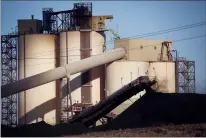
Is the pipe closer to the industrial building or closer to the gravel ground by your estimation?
the industrial building

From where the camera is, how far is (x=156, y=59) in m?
35.2

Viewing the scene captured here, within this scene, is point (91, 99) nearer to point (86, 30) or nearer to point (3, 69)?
point (86, 30)

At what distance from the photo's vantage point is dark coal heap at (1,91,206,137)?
2070cm

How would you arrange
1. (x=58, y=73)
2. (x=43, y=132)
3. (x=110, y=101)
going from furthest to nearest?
(x=58, y=73) → (x=110, y=101) → (x=43, y=132)

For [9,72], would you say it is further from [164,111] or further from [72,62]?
[164,111]

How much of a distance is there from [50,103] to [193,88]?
64.0ft

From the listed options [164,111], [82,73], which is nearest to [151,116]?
[164,111]

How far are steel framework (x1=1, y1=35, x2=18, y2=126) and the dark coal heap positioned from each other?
12447 millimetres

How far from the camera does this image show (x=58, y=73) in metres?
27.5

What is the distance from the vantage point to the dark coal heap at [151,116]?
815 inches

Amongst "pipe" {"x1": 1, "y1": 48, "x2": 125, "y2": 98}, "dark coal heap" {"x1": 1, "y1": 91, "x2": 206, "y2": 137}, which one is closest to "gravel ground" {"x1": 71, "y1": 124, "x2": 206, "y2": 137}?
"dark coal heap" {"x1": 1, "y1": 91, "x2": 206, "y2": 137}

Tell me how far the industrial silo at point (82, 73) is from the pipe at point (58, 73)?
249 centimetres

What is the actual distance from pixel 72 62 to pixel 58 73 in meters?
3.98

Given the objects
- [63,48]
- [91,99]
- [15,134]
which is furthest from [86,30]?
[15,134]
